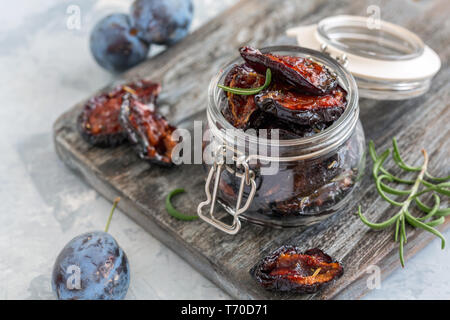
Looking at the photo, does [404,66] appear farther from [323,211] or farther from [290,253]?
[290,253]

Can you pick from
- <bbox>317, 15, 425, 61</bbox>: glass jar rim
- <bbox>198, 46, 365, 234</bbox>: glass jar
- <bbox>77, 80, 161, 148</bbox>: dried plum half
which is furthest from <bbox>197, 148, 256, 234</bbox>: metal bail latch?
<bbox>317, 15, 425, 61</bbox>: glass jar rim

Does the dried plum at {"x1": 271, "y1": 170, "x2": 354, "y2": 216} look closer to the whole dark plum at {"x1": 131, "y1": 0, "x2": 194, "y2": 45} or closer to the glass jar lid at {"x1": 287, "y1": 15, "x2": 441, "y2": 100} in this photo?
the glass jar lid at {"x1": 287, "y1": 15, "x2": 441, "y2": 100}

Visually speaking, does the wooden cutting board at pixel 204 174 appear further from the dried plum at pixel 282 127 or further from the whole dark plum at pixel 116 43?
the dried plum at pixel 282 127

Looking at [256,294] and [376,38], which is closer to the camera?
[256,294]

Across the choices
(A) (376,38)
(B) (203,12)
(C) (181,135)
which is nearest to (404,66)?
(A) (376,38)

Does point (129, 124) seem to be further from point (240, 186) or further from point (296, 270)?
point (296, 270)
